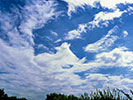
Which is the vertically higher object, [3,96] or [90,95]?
[3,96]

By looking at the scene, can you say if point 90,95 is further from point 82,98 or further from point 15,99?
point 15,99

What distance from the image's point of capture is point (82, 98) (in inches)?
656

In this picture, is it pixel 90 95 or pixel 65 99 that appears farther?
pixel 65 99

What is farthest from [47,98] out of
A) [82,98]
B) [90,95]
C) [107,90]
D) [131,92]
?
[131,92]

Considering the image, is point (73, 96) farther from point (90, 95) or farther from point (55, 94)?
point (90, 95)

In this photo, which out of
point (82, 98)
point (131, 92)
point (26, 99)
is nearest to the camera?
point (131, 92)

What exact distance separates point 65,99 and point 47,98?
25.3 feet

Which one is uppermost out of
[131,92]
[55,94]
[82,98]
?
[55,94]

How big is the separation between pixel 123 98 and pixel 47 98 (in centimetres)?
1774

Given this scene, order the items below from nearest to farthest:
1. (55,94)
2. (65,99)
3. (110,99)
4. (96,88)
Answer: (110,99) → (96,88) → (65,99) → (55,94)

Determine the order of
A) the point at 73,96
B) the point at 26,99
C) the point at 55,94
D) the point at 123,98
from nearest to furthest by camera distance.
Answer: the point at 123,98
the point at 73,96
the point at 55,94
the point at 26,99

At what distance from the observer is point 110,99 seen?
12859 mm

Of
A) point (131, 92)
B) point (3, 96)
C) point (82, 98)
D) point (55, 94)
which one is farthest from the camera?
point (3, 96)

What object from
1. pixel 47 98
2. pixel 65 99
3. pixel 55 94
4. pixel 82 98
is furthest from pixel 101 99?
pixel 47 98
